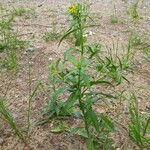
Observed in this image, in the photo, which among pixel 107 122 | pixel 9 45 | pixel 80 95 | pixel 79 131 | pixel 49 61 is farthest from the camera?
pixel 9 45

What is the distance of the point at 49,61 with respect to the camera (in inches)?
140

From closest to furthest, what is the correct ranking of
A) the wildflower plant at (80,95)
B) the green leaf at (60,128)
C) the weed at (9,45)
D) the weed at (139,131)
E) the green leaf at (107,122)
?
the wildflower plant at (80,95), the green leaf at (107,122), the weed at (139,131), the green leaf at (60,128), the weed at (9,45)

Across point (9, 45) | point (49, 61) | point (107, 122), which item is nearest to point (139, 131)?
point (107, 122)

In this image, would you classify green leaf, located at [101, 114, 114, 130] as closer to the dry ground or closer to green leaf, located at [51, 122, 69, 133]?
the dry ground

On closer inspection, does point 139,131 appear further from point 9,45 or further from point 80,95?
point 9,45

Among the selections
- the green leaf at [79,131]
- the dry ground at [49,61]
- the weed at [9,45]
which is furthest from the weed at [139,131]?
the weed at [9,45]

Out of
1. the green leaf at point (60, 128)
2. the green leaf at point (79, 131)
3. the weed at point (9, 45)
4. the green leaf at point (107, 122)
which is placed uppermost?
the green leaf at point (107, 122)

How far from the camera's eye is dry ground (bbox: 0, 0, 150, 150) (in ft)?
8.32

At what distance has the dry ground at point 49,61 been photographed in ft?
8.32

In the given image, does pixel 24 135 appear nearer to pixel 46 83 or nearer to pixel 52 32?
pixel 46 83

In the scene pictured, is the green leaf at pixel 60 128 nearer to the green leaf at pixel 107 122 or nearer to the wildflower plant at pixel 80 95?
the wildflower plant at pixel 80 95

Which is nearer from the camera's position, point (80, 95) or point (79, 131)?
point (80, 95)

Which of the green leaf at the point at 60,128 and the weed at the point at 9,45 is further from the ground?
the weed at the point at 9,45

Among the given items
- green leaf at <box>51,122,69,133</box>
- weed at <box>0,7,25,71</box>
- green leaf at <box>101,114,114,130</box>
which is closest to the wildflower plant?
green leaf at <box>101,114,114,130</box>
